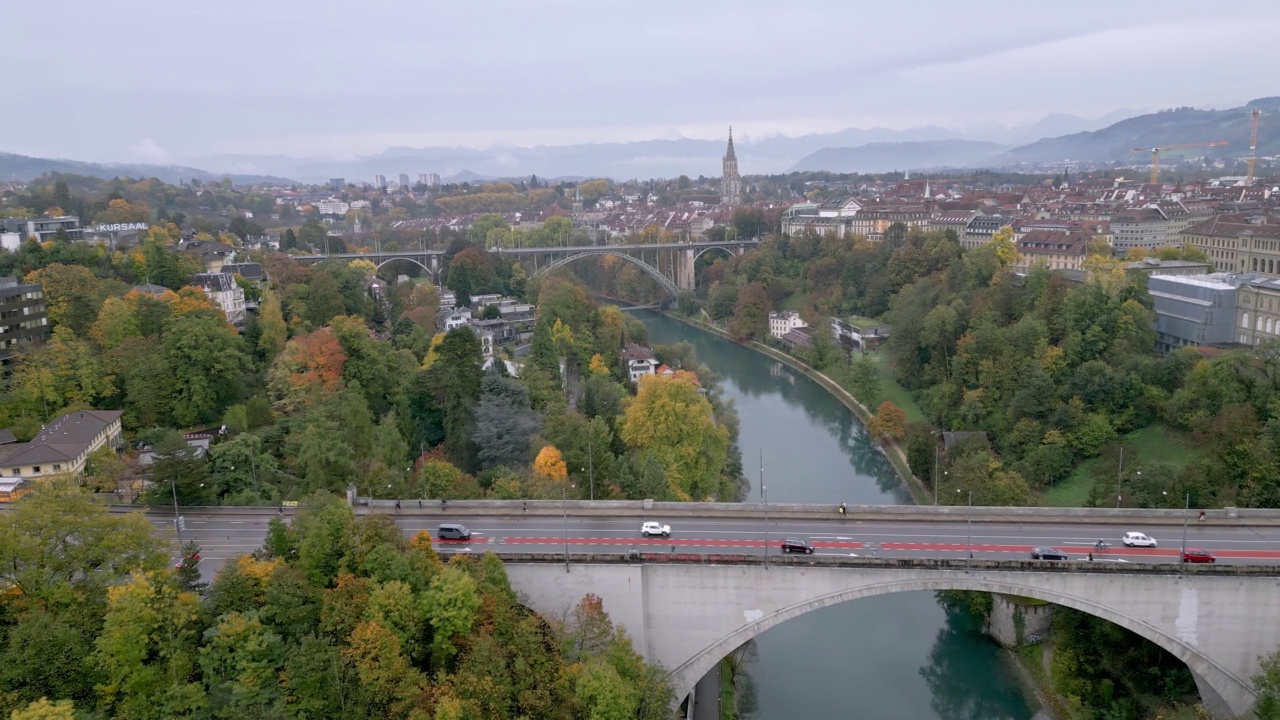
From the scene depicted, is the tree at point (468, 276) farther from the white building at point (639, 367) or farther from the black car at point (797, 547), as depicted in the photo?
the black car at point (797, 547)

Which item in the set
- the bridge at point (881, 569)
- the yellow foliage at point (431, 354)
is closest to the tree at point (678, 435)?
the bridge at point (881, 569)

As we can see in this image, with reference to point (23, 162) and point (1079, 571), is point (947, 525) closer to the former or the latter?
point (1079, 571)

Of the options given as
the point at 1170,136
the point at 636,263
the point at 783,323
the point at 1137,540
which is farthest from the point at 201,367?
the point at 1170,136

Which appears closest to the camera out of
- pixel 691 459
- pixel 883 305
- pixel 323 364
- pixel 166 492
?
pixel 166 492

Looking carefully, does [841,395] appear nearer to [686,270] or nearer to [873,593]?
[873,593]

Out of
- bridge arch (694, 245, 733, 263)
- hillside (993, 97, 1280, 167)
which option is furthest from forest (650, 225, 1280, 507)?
hillside (993, 97, 1280, 167)

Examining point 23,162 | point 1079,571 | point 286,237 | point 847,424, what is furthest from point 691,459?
point 23,162
